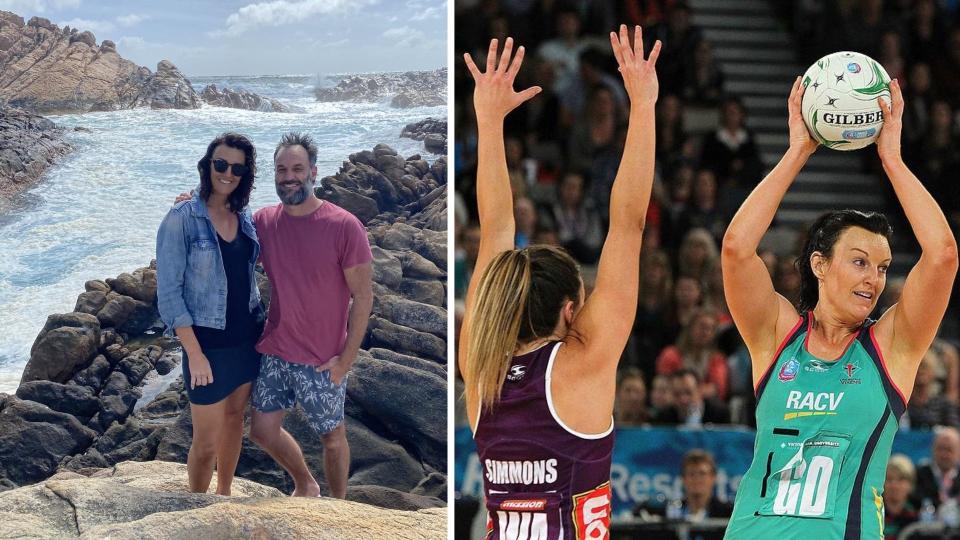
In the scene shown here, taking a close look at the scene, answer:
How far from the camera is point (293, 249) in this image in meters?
6.93

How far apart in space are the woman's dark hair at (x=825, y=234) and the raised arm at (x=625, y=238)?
0.74 meters

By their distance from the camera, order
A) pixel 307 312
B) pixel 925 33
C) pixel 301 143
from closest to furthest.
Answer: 1. pixel 307 312
2. pixel 301 143
3. pixel 925 33

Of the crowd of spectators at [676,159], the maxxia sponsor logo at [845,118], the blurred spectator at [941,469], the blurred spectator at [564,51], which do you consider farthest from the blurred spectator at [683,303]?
the maxxia sponsor logo at [845,118]

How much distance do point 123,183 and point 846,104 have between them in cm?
375

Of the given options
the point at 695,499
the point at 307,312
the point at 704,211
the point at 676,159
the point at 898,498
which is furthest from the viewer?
the point at 676,159

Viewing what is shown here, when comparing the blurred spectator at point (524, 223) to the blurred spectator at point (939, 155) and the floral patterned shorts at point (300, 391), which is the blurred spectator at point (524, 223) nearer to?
the floral patterned shorts at point (300, 391)

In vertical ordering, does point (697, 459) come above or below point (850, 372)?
below

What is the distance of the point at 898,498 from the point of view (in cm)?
823

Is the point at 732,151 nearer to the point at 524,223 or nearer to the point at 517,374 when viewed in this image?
the point at 524,223

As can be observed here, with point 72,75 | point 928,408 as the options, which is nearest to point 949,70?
point 928,408

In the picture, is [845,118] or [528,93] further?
[845,118]

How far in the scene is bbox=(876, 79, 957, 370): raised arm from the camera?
4.59m

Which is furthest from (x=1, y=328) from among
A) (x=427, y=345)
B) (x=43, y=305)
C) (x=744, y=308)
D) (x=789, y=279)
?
(x=789, y=279)

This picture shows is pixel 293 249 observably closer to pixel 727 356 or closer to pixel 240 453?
pixel 240 453
